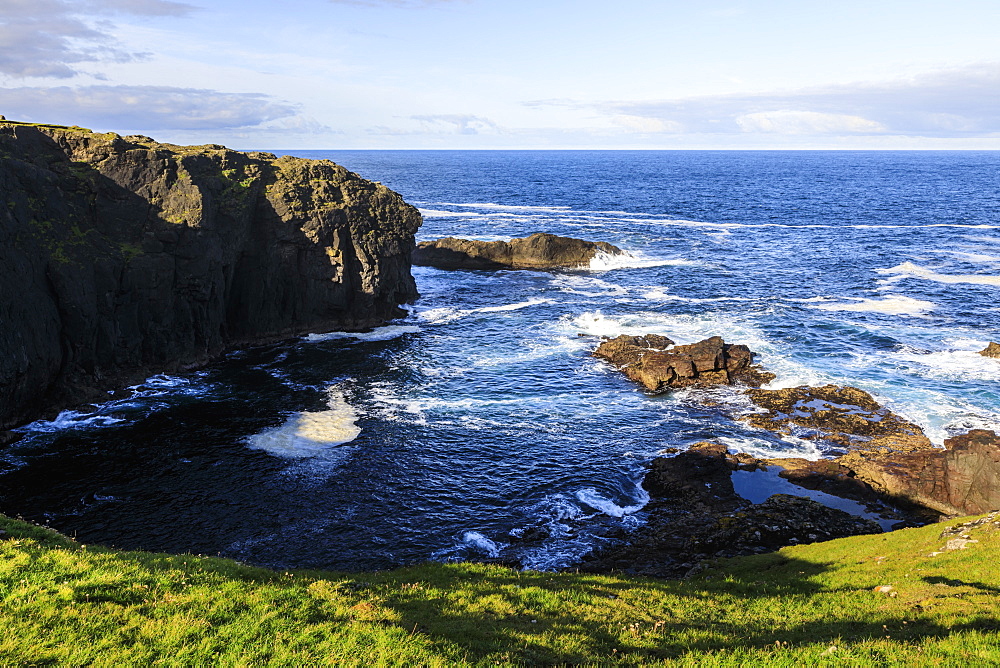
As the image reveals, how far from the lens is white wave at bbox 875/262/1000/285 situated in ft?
292

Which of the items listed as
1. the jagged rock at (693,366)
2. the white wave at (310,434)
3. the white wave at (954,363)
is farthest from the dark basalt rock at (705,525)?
the white wave at (954,363)

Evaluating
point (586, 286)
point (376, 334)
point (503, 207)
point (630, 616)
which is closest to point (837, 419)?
point (630, 616)

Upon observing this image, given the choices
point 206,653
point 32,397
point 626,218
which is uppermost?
point 626,218

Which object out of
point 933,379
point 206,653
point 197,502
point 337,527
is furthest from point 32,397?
point 933,379

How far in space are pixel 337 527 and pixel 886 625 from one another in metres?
26.2

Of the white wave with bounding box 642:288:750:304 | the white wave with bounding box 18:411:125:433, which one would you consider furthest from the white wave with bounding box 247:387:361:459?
the white wave with bounding box 642:288:750:304

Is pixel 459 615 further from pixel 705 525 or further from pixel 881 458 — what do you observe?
pixel 881 458

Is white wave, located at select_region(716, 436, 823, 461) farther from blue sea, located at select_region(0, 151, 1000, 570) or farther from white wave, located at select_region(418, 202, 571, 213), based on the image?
white wave, located at select_region(418, 202, 571, 213)

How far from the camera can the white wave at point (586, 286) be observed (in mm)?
86994

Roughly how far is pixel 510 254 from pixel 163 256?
182ft

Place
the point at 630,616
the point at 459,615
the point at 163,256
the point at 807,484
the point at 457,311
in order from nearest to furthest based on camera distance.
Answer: the point at 459,615 → the point at 630,616 → the point at 807,484 → the point at 163,256 → the point at 457,311

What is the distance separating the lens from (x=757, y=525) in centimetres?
3538

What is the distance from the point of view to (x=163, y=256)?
58.3 m

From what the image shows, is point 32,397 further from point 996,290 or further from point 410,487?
point 996,290
